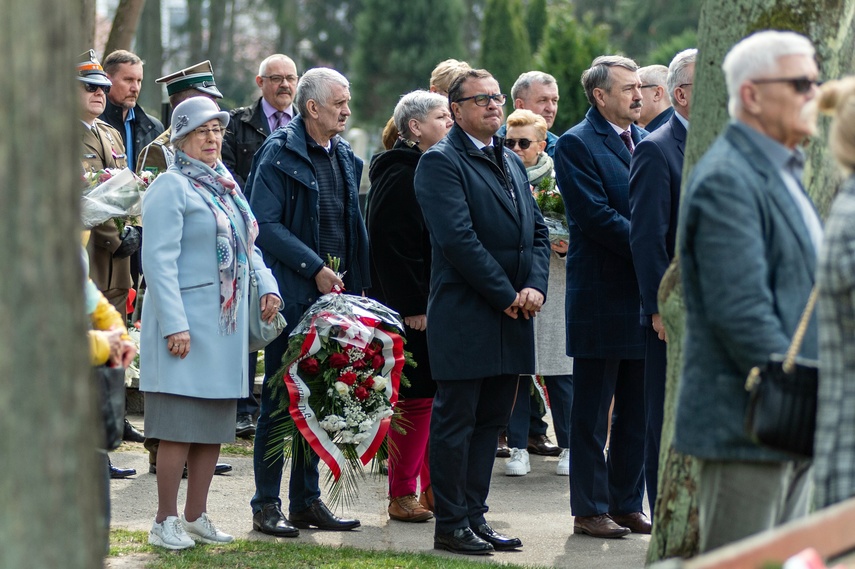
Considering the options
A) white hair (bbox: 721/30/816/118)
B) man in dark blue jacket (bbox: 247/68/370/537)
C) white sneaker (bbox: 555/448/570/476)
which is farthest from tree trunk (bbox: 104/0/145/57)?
white hair (bbox: 721/30/816/118)

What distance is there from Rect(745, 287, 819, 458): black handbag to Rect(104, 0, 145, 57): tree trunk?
9827 millimetres

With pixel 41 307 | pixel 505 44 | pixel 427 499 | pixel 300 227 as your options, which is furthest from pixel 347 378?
pixel 505 44

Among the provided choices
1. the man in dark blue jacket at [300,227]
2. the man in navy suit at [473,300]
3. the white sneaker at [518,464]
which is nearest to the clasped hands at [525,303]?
the man in navy suit at [473,300]

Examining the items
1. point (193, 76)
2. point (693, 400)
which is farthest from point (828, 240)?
point (193, 76)

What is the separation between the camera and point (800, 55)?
3.70 m

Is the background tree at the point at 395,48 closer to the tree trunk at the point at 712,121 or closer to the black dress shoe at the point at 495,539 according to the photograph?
the black dress shoe at the point at 495,539

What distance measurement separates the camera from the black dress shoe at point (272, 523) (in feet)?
21.0

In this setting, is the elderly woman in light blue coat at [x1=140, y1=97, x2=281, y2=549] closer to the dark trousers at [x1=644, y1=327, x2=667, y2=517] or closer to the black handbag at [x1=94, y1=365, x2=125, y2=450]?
the black handbag at [x1=94, y1=365, x2=125, y2=450]

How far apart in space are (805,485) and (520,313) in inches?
105

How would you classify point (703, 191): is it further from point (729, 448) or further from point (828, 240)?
→ point (729, 448)

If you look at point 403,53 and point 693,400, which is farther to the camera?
point 403,53

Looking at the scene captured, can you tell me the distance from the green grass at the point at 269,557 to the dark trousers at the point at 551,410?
7.02ft

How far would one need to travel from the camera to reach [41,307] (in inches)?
101

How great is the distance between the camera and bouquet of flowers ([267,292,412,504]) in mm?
6359
